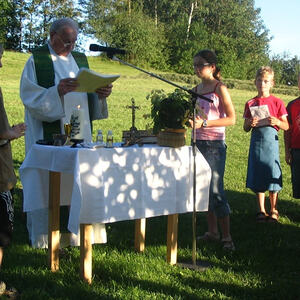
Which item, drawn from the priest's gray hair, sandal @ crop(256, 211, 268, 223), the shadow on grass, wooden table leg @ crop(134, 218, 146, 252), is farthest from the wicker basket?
sandal @ crop(256, 211, 268, 223)

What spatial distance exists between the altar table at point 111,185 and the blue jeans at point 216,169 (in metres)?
0.52

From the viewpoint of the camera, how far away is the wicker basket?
445 cm

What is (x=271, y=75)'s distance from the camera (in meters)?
6.23

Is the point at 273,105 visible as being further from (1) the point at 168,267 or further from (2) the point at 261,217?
(1) the point at 168,267

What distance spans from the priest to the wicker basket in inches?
29.1

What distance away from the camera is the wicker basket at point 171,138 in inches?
175

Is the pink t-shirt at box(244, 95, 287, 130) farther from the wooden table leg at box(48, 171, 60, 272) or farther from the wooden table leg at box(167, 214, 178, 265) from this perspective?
Answer: the wooden table leg at box(48, 171, 60, 272)

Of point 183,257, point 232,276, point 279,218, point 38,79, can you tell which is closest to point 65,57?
point 38,79

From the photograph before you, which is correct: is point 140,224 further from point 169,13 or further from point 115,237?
point 169,13

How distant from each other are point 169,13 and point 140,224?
66731mm

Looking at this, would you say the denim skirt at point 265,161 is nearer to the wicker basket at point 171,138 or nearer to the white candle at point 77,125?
the wicker basket at point 171,138

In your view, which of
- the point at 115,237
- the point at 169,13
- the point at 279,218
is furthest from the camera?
the point at 169,13

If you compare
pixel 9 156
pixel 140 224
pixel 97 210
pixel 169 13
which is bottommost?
pixel 140 224

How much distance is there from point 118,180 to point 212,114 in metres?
1.52
